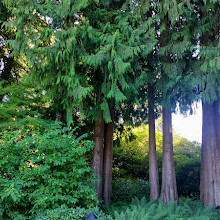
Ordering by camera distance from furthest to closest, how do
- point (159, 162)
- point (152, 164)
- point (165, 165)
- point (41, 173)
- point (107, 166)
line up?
point (159, 162), point (107, 166), point (152, 164), point (165, 165), point (41, 173)

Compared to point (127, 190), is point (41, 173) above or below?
above

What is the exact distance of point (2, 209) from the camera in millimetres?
5000

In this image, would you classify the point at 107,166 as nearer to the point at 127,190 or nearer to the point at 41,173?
the point at 127,190

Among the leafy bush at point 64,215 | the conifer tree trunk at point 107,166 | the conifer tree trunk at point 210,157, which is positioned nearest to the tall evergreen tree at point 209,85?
the conifer tree trunk at point 210,157

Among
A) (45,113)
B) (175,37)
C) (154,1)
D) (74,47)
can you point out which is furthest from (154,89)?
(45,113)

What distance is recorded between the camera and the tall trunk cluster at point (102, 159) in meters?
8.62

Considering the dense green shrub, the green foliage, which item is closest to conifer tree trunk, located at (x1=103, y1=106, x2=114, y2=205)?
the green foliage

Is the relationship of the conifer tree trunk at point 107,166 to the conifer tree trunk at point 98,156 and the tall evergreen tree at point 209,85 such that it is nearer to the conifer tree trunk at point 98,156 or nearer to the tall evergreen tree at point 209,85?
the conifer tree trunk at point 98,156

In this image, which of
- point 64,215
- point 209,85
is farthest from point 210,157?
point 64,215

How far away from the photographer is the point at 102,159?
888cm

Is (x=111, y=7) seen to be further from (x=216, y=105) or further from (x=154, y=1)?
(x=216, y=105)

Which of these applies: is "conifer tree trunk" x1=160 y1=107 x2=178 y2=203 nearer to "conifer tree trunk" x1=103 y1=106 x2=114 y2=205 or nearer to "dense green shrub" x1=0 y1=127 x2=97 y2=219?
"conifer tree trunk" x1=103 y1=106 x2=114 y2=205

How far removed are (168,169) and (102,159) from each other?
2.34 meters

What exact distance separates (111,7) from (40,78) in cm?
393
